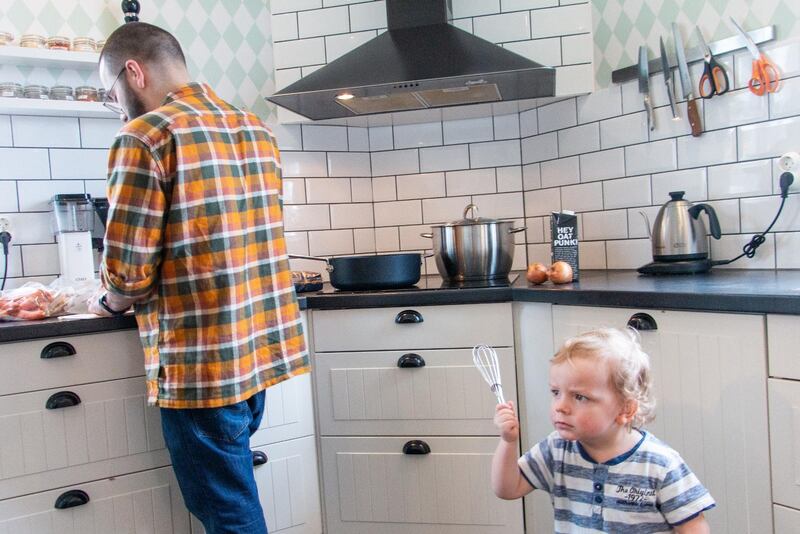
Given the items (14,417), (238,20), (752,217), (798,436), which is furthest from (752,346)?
(238,20)

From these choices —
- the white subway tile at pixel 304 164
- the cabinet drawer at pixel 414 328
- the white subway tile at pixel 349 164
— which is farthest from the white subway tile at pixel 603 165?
the white subway tile at pixel 304 164

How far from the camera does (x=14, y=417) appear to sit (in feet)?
5.66

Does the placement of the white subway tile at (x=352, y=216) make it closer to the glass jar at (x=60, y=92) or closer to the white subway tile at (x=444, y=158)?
the white subway tile at (x=444, y=158)

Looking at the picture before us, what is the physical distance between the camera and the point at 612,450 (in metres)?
1.19

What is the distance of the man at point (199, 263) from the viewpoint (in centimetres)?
145

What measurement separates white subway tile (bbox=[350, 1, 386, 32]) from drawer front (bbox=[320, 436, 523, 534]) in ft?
4.87

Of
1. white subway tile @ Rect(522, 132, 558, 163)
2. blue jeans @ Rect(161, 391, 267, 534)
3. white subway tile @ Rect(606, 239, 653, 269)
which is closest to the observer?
blue jeans @ Rect(161, 391, 267, 534)

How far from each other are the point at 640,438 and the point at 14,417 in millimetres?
1434

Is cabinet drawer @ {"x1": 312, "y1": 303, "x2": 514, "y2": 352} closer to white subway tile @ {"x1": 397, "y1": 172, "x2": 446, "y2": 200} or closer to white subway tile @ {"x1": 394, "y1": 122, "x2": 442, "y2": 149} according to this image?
white subway tile @ {"x1": 397, "y1": 172, "x2": 446, "y2": 200}

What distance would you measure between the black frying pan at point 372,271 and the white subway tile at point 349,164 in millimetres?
678

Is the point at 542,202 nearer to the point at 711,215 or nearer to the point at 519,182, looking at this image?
the point at 519,182

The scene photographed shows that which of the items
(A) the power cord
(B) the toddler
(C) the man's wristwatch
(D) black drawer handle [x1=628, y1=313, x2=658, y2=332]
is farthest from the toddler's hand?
(A) the power cord

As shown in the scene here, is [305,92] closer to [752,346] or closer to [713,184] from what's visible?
[713,184]

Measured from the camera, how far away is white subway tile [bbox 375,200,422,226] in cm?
280
